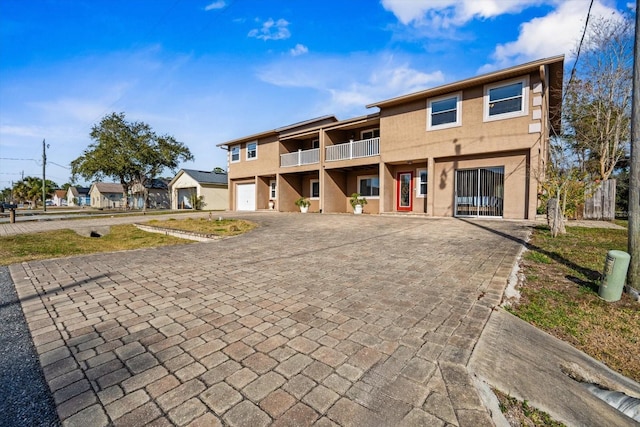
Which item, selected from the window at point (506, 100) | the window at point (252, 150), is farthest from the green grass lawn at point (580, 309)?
the window at point (252, 150)

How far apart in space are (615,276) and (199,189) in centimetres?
3175

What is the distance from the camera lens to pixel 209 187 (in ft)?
103

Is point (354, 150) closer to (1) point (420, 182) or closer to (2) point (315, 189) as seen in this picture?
(1) point (420, 182)

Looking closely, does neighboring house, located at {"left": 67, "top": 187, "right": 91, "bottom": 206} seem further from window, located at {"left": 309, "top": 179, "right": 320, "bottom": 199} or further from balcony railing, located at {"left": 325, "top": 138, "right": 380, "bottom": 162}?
balcony railing, located at {"left": 325, "top": 138, "right": 380, "bottom": 162}

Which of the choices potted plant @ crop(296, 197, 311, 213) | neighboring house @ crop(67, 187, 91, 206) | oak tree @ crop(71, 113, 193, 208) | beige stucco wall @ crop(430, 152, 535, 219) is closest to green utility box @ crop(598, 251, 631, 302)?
beige stucco wall @ crop(430, 152, 535, 219)

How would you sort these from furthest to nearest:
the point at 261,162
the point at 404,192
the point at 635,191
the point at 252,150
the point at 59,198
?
the point at 59,198 < the point at 252,150 < the point at 261,162 < the point at 404,192 < the point at 635,191

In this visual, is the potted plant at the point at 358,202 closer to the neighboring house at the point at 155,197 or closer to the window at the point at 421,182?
the window at the point at 421,182

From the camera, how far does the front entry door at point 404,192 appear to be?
15.7 meters

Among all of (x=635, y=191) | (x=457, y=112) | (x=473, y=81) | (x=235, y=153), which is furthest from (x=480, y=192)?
(x=235, y=153)

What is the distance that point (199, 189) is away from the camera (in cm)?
3061

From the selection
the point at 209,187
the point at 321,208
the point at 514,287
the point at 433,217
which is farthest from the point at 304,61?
the point at 209,187

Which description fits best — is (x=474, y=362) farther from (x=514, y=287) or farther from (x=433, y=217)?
(x=433, y=217)

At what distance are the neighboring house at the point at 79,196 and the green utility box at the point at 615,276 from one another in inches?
3356

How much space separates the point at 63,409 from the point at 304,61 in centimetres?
1370
